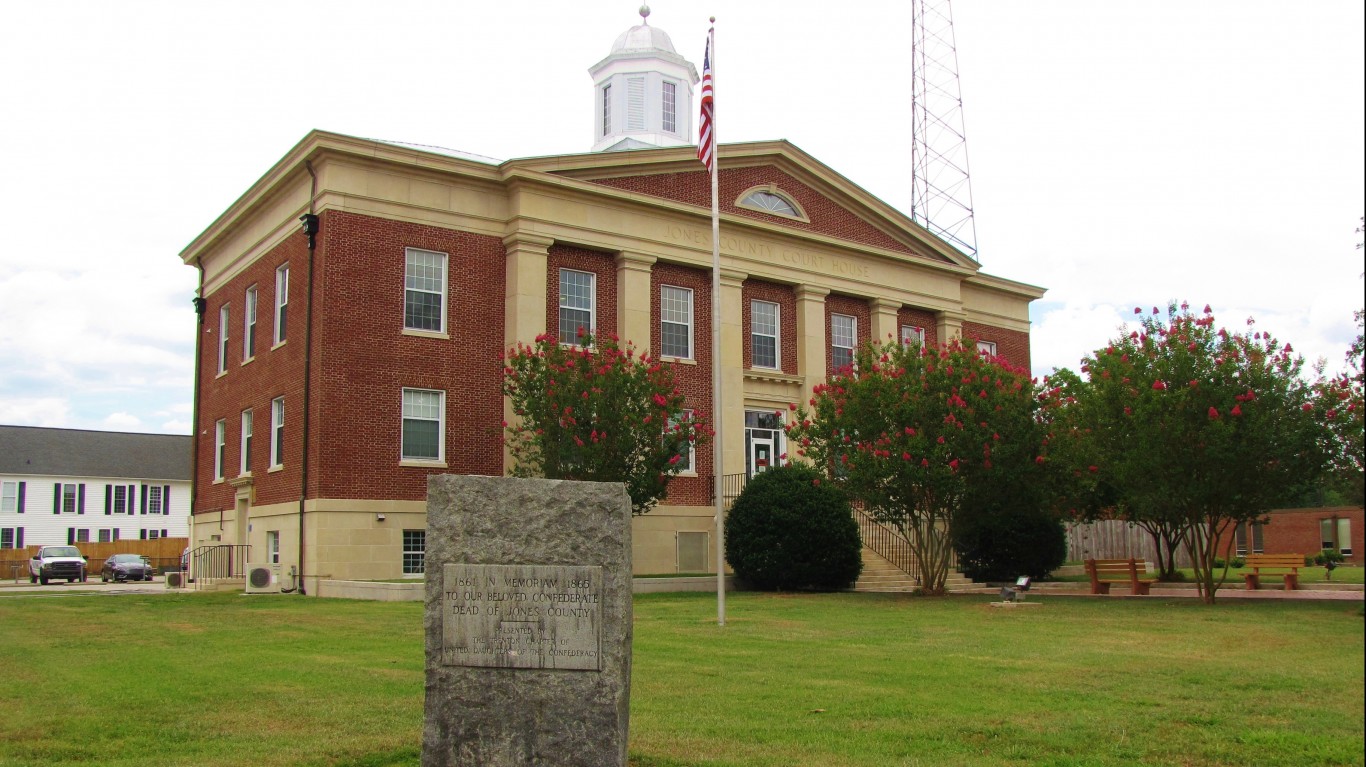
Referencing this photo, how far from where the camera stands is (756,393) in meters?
34.8

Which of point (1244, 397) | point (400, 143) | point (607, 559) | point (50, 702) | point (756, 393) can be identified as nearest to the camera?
point (607, 559)

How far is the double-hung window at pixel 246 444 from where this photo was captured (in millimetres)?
32653

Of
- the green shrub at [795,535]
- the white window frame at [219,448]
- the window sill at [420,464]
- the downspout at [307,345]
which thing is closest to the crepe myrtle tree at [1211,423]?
the green shrub at [795,535]

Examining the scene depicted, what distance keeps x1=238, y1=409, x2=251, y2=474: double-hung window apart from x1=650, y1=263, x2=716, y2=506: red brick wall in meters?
11.1

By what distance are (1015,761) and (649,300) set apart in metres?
24.9

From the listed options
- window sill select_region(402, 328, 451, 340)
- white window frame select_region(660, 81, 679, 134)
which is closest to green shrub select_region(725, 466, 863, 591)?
window sill select_region(402, 328, 451, 340)

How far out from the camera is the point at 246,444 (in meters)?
32.9

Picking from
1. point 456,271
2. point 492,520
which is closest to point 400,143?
point 456,271

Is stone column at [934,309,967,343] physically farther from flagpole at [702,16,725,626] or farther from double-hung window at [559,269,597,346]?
flagpole at [702,16,725,626]

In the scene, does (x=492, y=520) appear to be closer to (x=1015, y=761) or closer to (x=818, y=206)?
(x=1015, y=761)

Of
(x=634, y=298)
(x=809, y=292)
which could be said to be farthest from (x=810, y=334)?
(x=634, y=298)

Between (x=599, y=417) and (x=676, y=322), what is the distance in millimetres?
7701

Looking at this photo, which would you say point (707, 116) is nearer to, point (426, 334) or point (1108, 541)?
point (426, 334)

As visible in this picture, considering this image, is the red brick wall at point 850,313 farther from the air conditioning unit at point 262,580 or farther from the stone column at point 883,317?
the air conditioning unit at point 262,580
